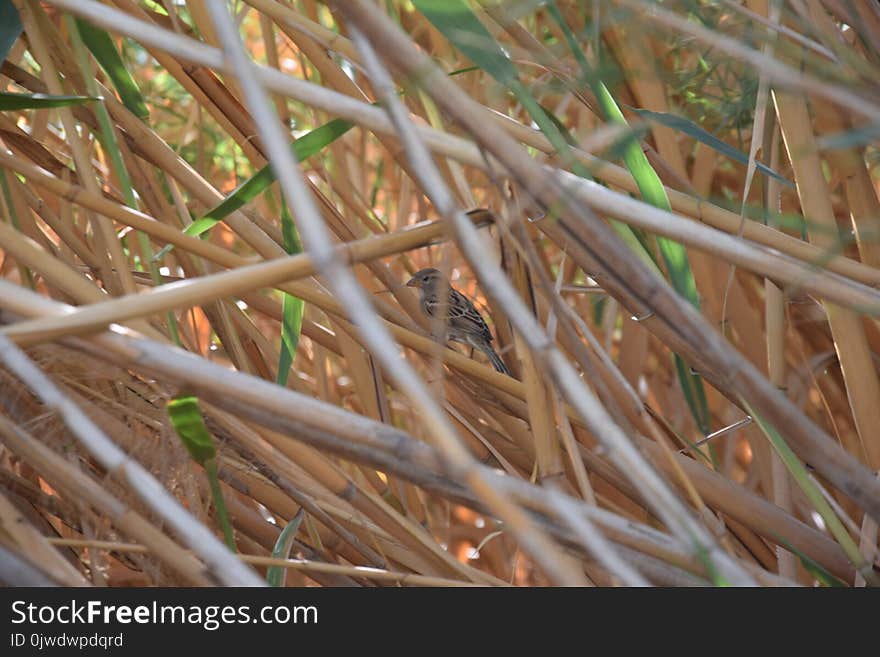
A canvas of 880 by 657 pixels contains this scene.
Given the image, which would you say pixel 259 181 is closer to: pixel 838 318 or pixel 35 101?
pixel 35 101

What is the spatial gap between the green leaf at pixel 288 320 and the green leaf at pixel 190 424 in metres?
0.20

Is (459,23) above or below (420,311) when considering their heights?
below

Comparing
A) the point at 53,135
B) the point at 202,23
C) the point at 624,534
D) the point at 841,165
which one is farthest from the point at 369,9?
the point at 53,135

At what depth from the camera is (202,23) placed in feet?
4.42

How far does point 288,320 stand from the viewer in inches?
47.0

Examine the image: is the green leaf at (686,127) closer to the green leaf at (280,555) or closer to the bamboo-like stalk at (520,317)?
the bamboo-like stalk at (520,317)

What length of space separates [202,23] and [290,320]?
1.47 feet

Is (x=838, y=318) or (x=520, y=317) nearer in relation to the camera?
(x=520, y=317)

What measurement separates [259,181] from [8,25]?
0.31m

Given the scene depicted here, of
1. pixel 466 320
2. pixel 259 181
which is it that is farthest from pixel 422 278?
pixel 259 181

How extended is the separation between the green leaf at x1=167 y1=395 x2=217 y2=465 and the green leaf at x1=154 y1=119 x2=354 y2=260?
0.25 m

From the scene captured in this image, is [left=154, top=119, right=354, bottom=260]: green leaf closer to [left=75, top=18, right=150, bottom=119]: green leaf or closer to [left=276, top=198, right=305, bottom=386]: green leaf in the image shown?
[left=276, top=198, right=305, bottom=386]: green leaf
